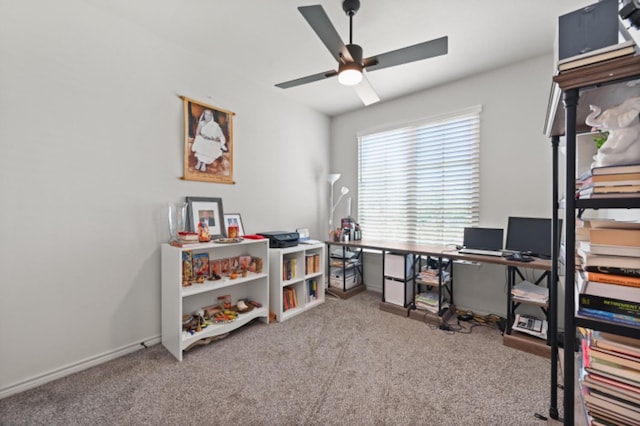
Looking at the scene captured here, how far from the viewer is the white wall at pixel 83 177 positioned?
165cm

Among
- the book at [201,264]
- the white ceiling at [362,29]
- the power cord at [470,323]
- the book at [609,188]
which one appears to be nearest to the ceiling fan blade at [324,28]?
the white ceiling at [362,29]

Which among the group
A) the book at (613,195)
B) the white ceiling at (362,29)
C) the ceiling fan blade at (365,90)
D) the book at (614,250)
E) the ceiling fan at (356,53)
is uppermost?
the white ceiling at (362,29)

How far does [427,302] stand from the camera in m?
2.74

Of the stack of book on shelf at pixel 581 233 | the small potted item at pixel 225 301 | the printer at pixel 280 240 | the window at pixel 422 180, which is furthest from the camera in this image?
the window at pixel 422 180

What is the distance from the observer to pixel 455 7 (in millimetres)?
1880

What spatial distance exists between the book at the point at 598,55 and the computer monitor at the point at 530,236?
2007 mm

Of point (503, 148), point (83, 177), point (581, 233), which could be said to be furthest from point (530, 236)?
point (83, 177)

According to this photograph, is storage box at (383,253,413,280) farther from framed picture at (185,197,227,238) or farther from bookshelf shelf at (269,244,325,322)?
framed picture at (185,197,227,238)

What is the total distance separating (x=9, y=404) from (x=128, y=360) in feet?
1.92

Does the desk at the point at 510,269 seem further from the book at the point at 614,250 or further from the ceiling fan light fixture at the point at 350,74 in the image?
the ceiling fan light fixture at the point at 350,74

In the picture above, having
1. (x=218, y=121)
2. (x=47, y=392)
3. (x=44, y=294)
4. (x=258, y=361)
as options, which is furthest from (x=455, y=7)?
(x=47, y=392)

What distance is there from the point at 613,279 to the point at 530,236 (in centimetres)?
188

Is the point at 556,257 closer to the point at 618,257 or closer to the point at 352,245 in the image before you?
the point at 618,257

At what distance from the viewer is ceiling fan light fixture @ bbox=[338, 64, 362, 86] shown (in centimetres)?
176
